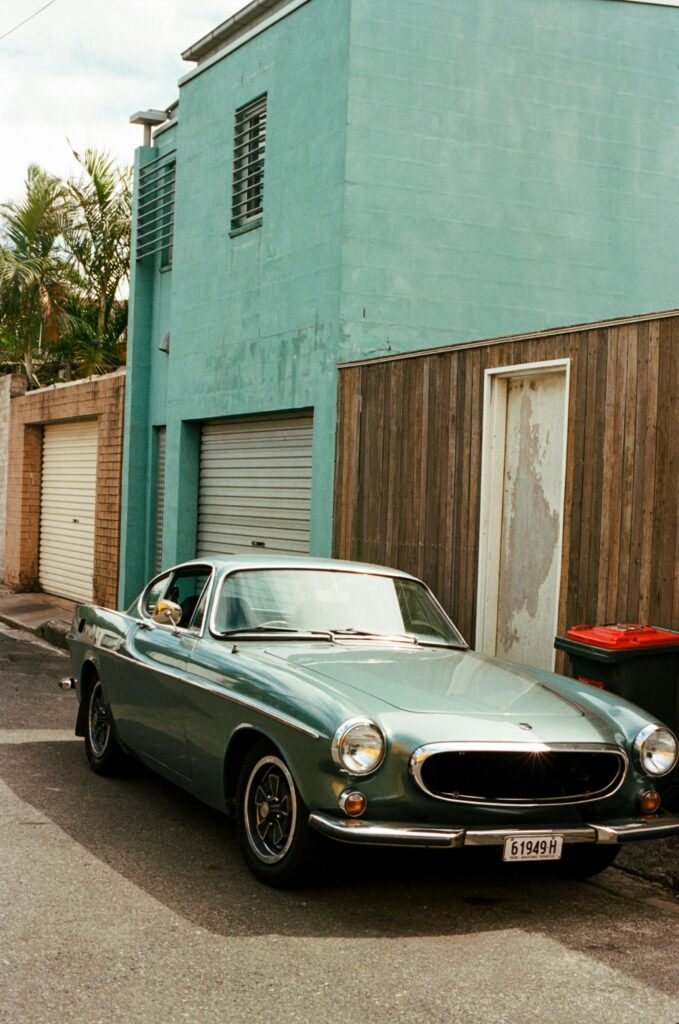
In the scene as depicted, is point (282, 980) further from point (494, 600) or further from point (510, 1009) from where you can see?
point (494, 600)

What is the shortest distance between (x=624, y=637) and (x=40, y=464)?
16.3 m

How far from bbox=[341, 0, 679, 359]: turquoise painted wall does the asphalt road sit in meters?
6.82

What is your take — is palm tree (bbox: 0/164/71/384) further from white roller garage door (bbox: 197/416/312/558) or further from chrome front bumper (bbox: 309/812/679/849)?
chrome front bumper (bbox: 309/812/679/849)

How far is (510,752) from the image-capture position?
15.7ft

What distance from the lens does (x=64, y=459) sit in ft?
66.4

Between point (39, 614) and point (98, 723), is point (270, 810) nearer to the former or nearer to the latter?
point (98, 723)

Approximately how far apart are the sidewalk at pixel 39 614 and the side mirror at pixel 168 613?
329 inches

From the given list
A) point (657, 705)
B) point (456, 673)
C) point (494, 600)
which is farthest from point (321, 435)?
point (456, 673)

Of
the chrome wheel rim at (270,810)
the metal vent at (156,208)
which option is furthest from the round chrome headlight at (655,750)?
the metal vent at (156,208)

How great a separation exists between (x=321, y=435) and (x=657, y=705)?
5540 millimetres

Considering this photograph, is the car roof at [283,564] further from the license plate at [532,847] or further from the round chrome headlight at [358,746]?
the license plate at [532,847]

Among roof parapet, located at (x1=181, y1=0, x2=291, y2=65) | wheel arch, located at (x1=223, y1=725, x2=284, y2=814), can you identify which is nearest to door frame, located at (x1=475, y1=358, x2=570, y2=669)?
wheel arch, located at (x1=223, y1=725, x2=284, y2=814)

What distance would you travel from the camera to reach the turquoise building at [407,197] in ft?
38.3

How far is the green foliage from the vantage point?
20.9 metres
